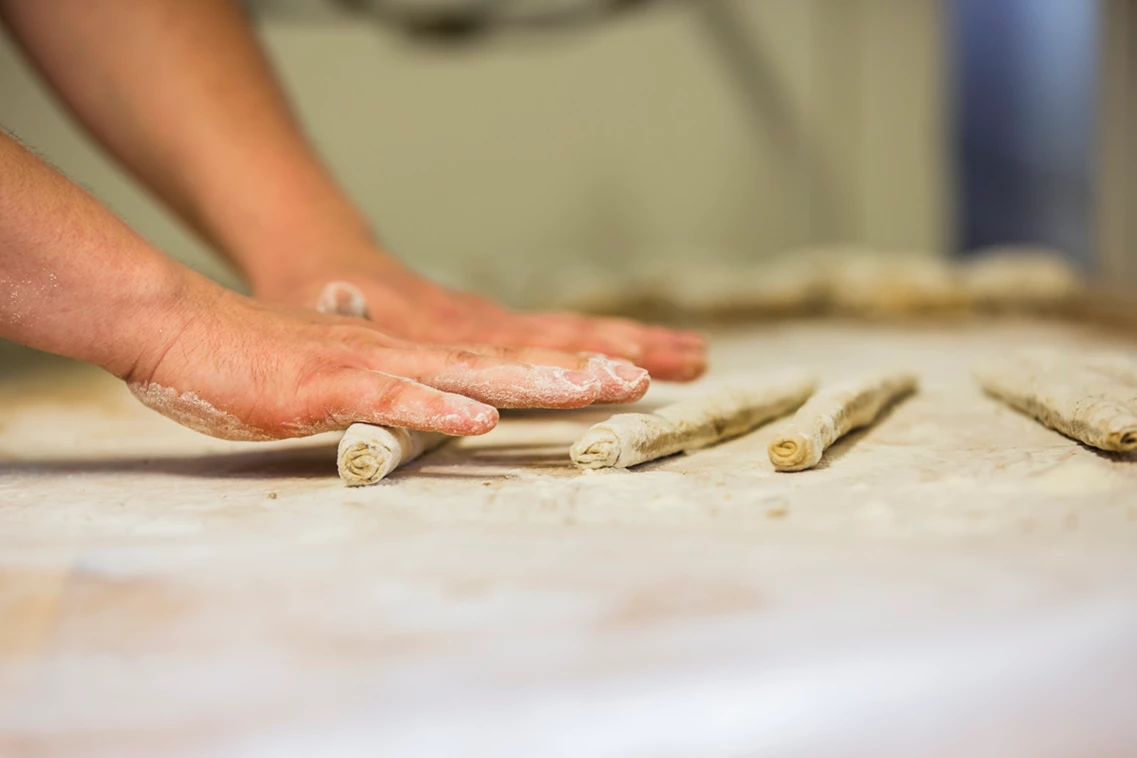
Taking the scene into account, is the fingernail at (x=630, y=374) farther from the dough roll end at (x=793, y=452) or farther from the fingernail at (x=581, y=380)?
the dough roll end at (x=793, y=452)

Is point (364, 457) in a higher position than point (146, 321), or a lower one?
lower

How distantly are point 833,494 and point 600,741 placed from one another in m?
0.36

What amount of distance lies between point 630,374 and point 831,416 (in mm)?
200

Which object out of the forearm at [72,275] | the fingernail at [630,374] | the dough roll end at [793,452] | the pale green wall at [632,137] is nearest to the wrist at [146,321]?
the forearm at [72,275]

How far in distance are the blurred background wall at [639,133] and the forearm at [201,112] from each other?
2.92m

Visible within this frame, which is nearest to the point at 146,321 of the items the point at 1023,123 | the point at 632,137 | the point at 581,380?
the point at 581,380

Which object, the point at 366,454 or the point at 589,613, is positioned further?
the point at 366,454

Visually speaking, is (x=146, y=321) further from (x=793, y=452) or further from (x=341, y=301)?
(x=793, y=452)

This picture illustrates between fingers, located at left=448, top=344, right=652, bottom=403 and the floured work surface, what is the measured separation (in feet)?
0.24

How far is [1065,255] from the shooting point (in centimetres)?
571

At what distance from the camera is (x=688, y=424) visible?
3.20 feet

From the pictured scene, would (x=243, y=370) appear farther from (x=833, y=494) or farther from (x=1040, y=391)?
(x=1040, y=391)

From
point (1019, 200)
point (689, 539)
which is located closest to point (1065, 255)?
point (1019, 200)

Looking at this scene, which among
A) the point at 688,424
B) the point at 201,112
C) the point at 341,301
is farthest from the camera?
the point at 201,112
